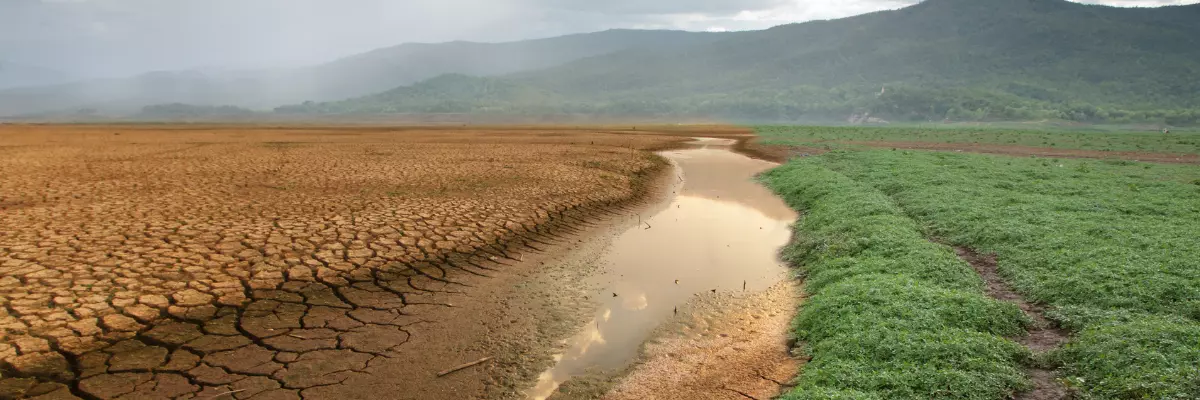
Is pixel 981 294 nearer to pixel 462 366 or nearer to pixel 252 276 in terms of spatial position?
pixel 462 366

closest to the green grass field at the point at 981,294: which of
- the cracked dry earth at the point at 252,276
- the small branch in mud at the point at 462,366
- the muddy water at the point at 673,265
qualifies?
the muddy water at the point at 673,265

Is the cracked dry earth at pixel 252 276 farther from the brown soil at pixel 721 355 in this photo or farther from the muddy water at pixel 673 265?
the brown soil at pixel 721 355

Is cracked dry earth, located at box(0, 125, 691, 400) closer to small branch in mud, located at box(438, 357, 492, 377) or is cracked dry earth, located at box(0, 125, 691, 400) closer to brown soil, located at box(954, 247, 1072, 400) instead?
small branch in mud, located at box(438, 357, 492, 377)

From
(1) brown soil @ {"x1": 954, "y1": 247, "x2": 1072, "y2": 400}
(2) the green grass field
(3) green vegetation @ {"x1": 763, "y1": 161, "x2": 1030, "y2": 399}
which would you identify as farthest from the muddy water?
(1) brown soil @ {"x1": 954, "y1": 247, "x2": 1072, "y2": 400}

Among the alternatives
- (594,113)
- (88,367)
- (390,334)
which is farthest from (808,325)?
(594,113)

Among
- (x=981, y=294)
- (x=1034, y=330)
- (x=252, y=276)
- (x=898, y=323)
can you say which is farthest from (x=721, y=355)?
(x=252, y=276)

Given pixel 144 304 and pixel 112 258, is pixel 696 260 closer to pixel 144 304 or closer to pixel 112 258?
pixel 144 304

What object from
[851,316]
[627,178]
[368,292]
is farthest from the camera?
[627,178]
